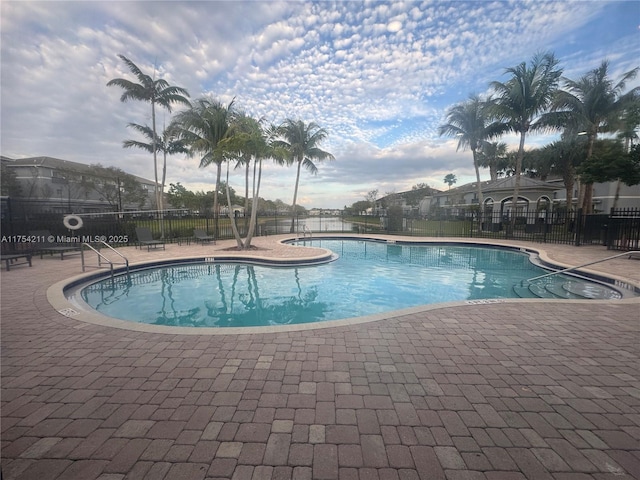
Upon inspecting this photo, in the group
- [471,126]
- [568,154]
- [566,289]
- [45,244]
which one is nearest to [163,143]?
[45,244]

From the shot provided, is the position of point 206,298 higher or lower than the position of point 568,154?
lower

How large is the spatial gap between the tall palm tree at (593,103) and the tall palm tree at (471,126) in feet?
11.1

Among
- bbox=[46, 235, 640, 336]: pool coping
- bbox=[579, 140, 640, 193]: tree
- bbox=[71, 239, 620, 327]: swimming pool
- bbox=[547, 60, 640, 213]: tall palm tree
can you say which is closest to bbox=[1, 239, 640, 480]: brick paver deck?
bbox=[46, 235, 640, 336]: pool coping

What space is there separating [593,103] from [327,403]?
928 inches

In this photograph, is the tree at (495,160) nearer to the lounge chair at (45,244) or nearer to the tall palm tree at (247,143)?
the tall palm tree at (247,143)

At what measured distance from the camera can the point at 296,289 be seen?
7.61 meters

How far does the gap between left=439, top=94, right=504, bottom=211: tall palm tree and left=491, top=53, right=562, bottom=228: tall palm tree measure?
2.39m

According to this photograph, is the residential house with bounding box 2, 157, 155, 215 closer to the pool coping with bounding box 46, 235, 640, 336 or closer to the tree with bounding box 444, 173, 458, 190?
the pool coping with bounding box 46, 235, 640, 336

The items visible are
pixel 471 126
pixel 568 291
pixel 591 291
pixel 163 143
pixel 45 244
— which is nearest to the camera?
pixel 591 291

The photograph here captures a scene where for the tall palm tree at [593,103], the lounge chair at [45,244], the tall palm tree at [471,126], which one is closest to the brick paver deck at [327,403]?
the lounge chair at [45,244]

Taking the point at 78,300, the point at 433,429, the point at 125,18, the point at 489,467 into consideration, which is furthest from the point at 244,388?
the point at 125,18

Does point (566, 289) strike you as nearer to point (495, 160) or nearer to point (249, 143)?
point (249, 143)

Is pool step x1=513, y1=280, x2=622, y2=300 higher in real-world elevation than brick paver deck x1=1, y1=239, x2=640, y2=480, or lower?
lower

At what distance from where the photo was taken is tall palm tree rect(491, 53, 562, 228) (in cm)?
1543
